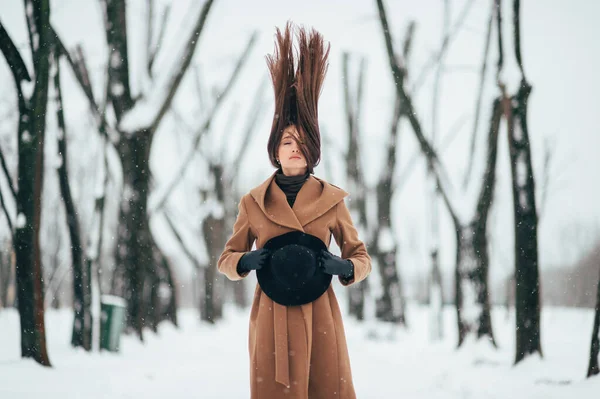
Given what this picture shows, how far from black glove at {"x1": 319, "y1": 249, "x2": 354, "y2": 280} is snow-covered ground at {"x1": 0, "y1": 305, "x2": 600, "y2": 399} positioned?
240cm

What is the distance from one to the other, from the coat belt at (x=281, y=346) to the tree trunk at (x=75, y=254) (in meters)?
4.66

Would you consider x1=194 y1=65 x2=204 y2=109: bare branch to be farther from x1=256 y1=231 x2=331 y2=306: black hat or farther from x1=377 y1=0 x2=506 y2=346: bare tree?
x1=256 y1=231 x2=331 y2=306: black hat

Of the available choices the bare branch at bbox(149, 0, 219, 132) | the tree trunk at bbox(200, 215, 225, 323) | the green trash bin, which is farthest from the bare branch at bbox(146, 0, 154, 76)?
the tree trunk at bbox(200, 215, 225, 323)

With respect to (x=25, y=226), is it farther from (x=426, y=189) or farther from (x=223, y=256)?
(x=426, y=189)

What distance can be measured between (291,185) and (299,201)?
125 mm

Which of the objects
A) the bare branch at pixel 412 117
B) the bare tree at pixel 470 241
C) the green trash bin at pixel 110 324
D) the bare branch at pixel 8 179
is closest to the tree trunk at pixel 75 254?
the green trash bin at pixel 110 324

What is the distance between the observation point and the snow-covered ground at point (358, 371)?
14.8ft

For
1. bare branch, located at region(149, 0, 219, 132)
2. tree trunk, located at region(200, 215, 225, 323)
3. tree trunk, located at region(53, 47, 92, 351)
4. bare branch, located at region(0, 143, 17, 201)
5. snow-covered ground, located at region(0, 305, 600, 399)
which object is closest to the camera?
snow-covered ground, located at region(0, 305, 600, 399)

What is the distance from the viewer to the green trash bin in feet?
22.6

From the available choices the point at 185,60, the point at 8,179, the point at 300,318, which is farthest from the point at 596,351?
the point at 8,179

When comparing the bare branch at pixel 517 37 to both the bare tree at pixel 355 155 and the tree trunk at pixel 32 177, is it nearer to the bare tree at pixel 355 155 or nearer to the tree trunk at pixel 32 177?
the tree trunk at pixel 32 177

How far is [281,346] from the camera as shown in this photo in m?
2.68

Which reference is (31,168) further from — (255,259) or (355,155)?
(355,155)

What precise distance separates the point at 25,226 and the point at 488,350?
19.0 feet
